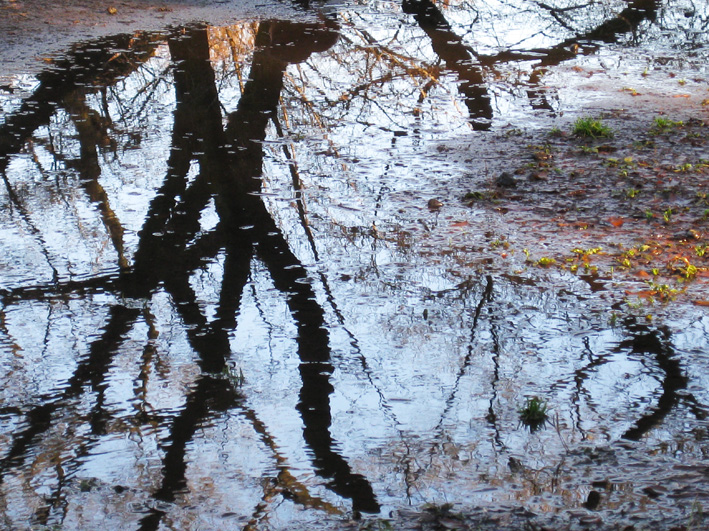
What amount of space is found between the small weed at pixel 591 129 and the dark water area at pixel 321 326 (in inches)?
13.6

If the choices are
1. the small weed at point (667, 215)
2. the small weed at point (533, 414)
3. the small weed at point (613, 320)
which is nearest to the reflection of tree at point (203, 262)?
the small weed at point (533, 414)

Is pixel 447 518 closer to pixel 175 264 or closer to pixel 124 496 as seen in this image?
pixel 124 496

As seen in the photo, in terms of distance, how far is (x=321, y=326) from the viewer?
168 inches

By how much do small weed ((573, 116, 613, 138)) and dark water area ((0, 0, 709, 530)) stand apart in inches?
13.6

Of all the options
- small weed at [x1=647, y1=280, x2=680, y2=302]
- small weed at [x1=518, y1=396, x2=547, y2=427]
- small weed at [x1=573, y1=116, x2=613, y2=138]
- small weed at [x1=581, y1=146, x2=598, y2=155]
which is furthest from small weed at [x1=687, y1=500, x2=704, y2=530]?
small weed at [x1=573, y1=116, x2=613, y2=138]

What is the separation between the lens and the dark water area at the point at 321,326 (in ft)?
10.0

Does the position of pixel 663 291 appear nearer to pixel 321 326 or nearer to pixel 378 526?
pixel 321 326

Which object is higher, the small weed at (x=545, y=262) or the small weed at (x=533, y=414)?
the small weed at (x=545, y=262)

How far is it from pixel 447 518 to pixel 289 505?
0.64 metres

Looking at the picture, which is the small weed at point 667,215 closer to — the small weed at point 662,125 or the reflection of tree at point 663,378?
the reflection of tree at point 663,378

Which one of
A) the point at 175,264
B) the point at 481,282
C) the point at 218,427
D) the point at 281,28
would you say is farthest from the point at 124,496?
the point at 281,28

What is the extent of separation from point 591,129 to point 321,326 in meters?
3.89

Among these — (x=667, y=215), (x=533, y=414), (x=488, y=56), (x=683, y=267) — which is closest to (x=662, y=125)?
(x=667, y=215)

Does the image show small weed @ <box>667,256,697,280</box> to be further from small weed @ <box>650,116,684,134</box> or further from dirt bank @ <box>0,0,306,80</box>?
dirt bank @ <box>0,0,306,80</box>
